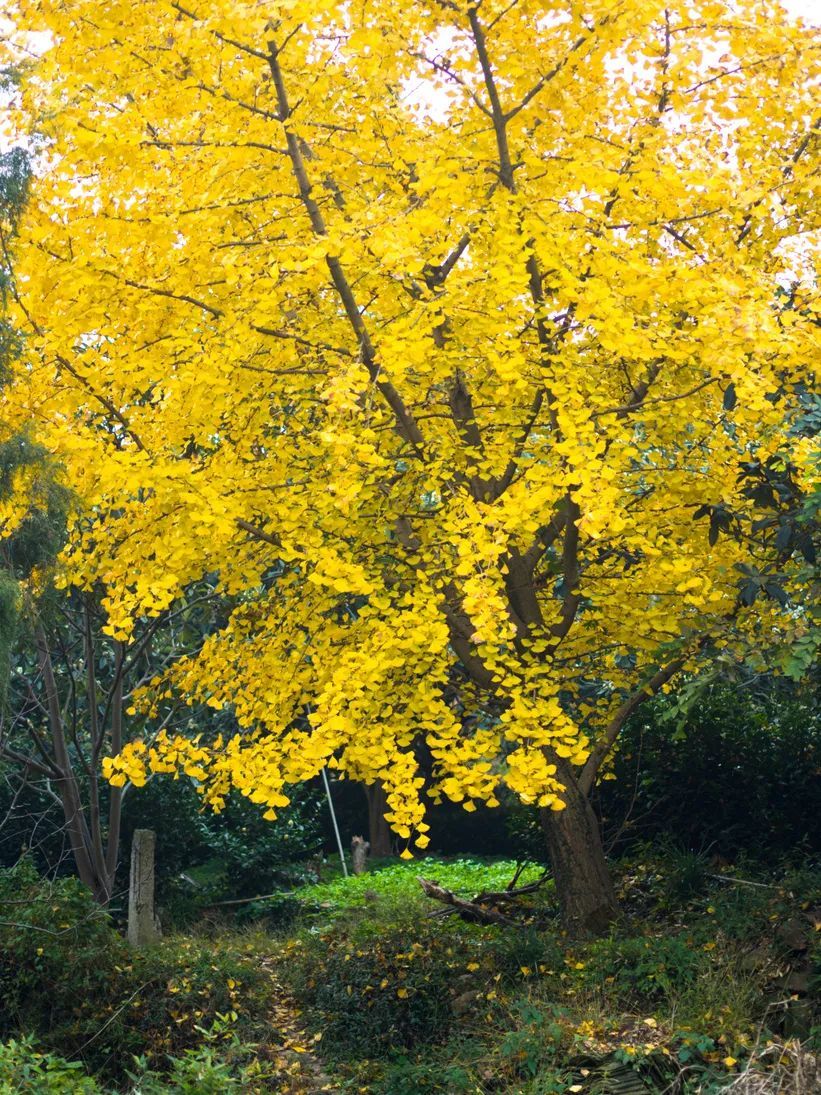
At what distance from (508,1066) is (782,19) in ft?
18.2

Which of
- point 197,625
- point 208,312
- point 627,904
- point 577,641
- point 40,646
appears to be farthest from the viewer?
point 197,625

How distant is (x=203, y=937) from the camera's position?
10258 mm

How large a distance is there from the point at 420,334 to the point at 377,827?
36.6 feet

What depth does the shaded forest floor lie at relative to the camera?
547 cm

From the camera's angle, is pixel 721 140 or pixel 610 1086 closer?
pixel 610 1086

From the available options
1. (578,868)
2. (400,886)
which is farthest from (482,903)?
(400,886)

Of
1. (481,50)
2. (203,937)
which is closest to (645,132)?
(481,50)

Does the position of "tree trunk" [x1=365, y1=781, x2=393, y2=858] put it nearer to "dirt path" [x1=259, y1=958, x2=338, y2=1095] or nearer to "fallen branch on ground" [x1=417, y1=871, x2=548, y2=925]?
"fallen branch on ground" [x1=417, y1=871, x2=548, y2=925]

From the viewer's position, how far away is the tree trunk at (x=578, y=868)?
734 cm

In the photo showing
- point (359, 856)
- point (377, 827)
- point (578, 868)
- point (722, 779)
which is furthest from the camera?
point (377, 827)

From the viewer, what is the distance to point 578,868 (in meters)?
7.37

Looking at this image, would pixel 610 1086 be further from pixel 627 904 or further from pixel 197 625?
pixel 197 625

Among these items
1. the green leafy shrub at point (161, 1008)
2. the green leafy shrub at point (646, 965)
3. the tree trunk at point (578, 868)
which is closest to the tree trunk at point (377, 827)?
the green leafy shrub at point (161, 1008)

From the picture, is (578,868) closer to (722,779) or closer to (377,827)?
(722,779)
